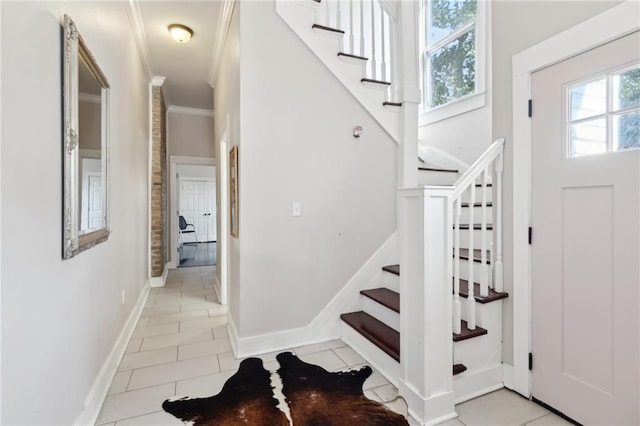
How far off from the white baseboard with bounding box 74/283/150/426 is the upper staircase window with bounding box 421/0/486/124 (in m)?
3.89

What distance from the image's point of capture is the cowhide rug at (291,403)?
70.6 inches

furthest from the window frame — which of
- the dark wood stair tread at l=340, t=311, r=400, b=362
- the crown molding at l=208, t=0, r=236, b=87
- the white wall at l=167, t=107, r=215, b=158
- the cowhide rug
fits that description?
the white wall at l=167, t=107, r=215, b=158

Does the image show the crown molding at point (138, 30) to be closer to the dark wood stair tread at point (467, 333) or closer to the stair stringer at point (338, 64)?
the stair stringer at point (338, 64)

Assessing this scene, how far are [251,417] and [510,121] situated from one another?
2.37 meters

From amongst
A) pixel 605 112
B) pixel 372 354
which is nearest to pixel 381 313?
pixel 372 354

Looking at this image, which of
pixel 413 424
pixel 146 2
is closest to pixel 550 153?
pixel 413 424

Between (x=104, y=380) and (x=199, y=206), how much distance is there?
9106 mm

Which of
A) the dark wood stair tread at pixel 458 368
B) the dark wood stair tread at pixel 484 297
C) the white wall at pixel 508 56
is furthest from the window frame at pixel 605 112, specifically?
the dark wood stair tread at pixel 458 368

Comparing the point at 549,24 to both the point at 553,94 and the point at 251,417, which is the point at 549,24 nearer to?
the point at 553,94

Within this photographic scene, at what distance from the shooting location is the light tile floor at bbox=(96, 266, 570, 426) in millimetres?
1827

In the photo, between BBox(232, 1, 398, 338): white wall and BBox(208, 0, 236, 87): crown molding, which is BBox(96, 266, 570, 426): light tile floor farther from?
BBox(208, 0, 236, 87): crown molding

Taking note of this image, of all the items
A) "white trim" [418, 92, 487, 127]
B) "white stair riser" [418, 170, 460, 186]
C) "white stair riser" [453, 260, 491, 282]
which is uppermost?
"white trim" [418, 92, 487, 127]

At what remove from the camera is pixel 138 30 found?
3.37 m

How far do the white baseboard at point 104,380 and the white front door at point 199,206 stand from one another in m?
7.81
